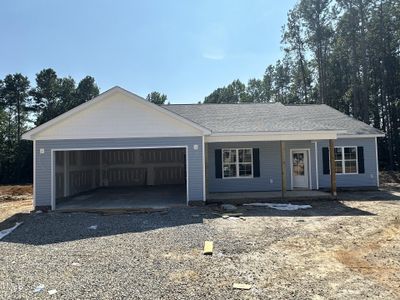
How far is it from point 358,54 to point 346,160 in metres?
Result: 17.9

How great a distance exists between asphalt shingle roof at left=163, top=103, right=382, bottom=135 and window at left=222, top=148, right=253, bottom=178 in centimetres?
136

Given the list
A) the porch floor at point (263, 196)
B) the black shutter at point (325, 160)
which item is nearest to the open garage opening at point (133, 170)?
the porch floor at point (263, 196)

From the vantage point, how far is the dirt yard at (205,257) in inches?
214

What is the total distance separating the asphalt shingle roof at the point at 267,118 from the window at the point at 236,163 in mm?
1356

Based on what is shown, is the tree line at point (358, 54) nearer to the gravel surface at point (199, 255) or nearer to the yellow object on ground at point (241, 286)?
the gravel surface at point (199, 255)

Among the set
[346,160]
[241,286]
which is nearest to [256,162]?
[346,160]

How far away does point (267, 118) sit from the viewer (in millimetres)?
16828

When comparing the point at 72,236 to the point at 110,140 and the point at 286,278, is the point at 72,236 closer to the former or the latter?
the point at 110,140

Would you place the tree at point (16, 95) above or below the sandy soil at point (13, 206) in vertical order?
above

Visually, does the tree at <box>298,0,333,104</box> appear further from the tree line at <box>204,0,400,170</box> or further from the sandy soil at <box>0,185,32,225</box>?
the sandy soil at <box>0,185,32,225</box>

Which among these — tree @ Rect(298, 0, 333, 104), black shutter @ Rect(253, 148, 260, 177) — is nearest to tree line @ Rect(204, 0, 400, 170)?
tree @ Rect(298, 0, 333, 104)

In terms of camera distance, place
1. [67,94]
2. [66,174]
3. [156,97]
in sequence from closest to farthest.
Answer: [66,174] < [67,94] < [156,97]

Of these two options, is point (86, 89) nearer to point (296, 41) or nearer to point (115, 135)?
point (296, 41)

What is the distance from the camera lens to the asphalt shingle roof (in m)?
14.9
